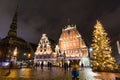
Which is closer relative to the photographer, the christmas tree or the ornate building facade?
the christmas tree

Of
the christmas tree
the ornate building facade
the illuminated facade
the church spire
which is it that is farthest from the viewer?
the church spire

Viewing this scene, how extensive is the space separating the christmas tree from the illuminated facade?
2049cm

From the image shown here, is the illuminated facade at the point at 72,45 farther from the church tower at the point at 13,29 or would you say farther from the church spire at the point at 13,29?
the church spire at the point at 13,29

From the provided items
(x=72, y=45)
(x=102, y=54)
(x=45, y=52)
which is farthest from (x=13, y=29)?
(x=102, y=54)

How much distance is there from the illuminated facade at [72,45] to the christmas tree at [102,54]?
20486 millimetres

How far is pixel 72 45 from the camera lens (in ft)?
156

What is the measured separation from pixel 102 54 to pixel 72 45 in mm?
24837

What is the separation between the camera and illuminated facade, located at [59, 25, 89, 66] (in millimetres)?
44647

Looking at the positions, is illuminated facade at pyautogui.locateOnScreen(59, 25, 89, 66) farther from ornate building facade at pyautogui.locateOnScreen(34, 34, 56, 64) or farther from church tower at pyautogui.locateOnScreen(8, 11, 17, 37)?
church tower at pyautogui.locateOnScreen(8, 11, 17, 37)

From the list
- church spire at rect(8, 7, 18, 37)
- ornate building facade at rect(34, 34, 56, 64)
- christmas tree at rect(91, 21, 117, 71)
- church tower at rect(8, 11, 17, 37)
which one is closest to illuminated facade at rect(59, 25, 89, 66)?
ornate building facade at rect(34, 34, 56, 64)

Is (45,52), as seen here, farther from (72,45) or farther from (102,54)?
(102,54)

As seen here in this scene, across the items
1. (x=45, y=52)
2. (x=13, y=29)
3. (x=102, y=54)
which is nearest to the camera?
(x=102, y=54)

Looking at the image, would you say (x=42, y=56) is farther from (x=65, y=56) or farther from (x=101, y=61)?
(x=101, y=61)

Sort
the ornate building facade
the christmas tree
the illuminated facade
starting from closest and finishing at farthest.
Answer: the christmas tree
the illuminated facade
the ornate building facade
